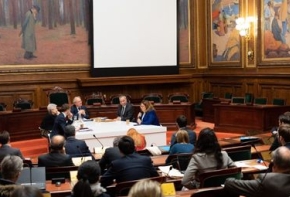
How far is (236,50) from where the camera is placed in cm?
1512

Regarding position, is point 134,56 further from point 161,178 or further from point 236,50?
point 161,178

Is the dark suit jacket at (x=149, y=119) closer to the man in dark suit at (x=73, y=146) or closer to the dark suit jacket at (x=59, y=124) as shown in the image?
the dark suit jacket at (x=59, y=124)

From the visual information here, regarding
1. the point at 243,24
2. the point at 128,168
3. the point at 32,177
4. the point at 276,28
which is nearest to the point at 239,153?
the point at 128,168

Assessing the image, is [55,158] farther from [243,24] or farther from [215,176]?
[243,24]

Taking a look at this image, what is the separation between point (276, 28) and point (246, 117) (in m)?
3.20

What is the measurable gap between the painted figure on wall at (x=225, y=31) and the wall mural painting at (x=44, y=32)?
4.63 meters

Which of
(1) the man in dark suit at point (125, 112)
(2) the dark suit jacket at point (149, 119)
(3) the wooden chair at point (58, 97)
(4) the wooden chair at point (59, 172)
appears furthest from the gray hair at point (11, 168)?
(3) the wooden chair at point (58, 97)

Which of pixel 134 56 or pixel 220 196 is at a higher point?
pixel 134 56

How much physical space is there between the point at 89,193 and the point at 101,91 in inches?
475

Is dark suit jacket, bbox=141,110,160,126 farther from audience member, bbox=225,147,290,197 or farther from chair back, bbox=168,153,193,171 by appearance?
audience member, bbox=225,147,290,197

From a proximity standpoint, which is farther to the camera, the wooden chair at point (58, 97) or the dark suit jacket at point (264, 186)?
the wooden chair at point (58, 97)

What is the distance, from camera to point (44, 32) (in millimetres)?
14148

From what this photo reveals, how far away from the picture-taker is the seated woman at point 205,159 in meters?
4.72

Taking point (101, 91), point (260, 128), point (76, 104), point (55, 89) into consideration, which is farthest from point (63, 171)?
point (101, 91)
